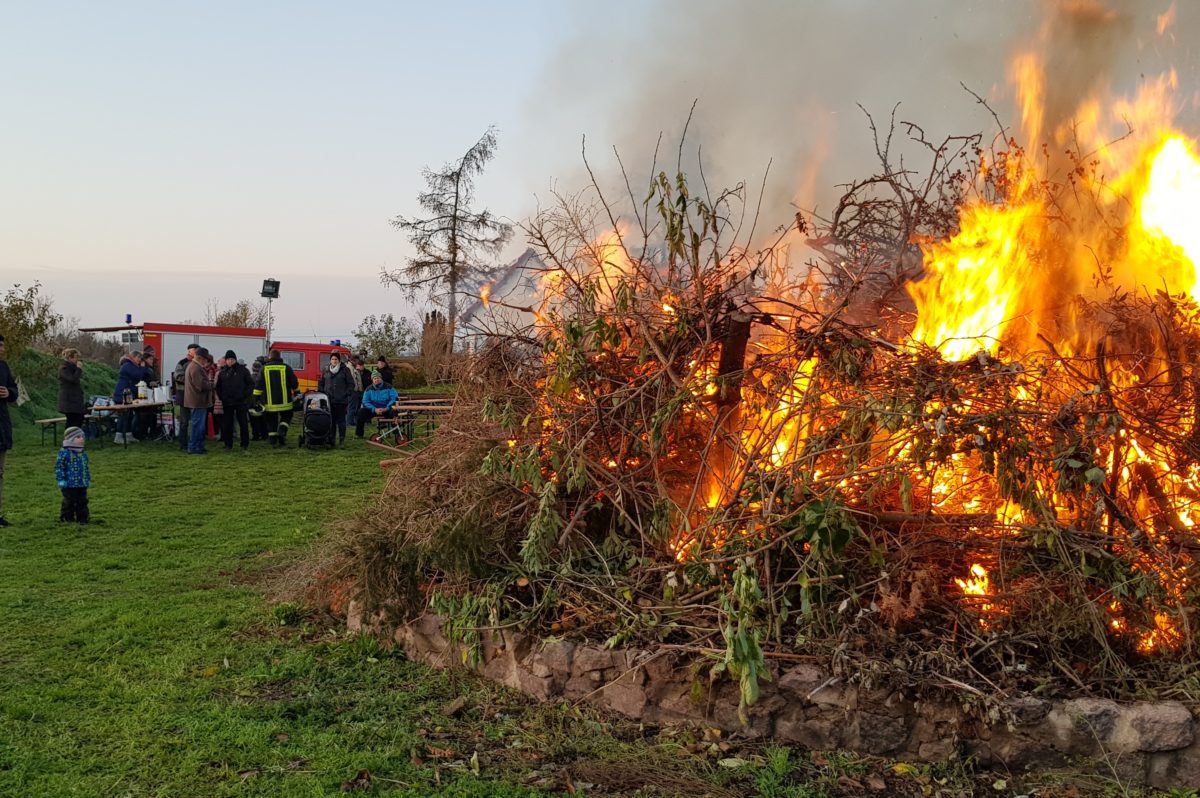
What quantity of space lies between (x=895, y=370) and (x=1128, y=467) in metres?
1.27

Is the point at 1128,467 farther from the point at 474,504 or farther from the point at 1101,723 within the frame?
the point at 474,504

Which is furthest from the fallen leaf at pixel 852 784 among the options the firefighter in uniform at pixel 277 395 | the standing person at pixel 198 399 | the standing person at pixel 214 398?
the firefighter in uniform at pixel 277 395

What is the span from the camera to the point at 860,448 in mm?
4797

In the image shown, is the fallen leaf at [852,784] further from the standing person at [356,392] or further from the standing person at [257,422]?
the standing person at [356,392]

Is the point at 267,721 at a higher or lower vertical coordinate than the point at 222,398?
lower

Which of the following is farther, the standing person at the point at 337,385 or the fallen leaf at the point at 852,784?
the standing person at the point at 337,385

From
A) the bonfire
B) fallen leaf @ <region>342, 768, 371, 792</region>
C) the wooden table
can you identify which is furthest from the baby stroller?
fallen leaf @ <region>342, 768, 371, 792</region>

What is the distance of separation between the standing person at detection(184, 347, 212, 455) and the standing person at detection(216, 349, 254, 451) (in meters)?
0.23

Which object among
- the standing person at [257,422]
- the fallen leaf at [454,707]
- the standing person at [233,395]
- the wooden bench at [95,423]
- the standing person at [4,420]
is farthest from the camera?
the standing person at [257,422]

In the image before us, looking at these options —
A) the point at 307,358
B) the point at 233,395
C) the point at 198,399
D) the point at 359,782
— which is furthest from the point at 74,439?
the point at 307,358

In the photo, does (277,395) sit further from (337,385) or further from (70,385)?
(70,385)

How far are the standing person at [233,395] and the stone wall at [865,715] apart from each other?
12.2m

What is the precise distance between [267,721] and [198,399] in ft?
40.0

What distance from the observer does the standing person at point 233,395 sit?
1555 centimetres
